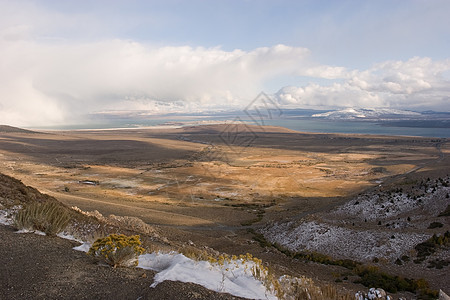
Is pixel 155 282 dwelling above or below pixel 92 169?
above

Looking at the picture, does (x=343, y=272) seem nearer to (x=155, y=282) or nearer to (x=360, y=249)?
(x=360, y=249)

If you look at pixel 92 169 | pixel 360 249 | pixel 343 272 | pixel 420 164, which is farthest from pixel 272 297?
pixel 420 164

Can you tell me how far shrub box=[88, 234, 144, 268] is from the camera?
5590 millimetres

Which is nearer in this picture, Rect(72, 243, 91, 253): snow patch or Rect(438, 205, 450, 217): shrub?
Rect(72, 243, 91, 253): snow patch

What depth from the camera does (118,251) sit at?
18.4 feet

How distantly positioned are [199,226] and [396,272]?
13690 millimetres

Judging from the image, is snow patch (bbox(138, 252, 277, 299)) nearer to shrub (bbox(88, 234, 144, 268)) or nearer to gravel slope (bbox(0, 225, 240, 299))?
gravel slope (bbox(0, 225, 240, 299))

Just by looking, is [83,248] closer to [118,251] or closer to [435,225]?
[118,251]

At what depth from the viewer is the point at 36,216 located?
300 inches

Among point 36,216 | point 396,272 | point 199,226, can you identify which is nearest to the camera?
point 36,216

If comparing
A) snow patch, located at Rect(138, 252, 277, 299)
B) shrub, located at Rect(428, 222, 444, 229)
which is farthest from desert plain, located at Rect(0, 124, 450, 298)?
shrub, located at Rect(428, 222, 444, 229)

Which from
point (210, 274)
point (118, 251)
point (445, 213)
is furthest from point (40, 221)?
point (445, 213)

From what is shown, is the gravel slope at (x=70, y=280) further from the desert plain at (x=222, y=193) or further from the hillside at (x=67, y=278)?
the desert plain at (x=222, y=193)

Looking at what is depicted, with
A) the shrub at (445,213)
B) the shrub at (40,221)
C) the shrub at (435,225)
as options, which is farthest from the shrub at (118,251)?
the shrub at (445,213)
